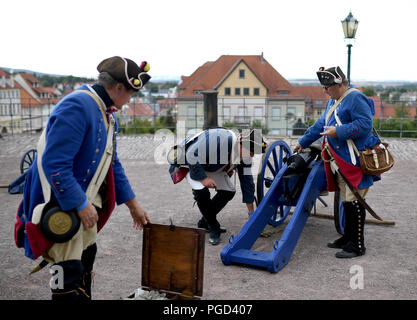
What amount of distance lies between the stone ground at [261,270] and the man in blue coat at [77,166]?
→ 1.20 metres

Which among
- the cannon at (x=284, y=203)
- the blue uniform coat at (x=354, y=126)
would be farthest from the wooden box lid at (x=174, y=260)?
the blue uniform coat at (x=354, y=126)

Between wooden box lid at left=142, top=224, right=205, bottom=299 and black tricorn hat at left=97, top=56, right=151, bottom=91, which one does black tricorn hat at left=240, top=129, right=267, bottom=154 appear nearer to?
wooden box lid at left=142, top=224, right=205, bottom=299

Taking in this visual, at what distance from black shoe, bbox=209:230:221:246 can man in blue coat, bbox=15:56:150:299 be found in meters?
2.42

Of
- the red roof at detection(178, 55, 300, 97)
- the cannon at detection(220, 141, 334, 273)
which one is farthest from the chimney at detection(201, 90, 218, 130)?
the red roof at detection(178, 55, 300, 97)

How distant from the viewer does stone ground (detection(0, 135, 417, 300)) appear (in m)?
4.14

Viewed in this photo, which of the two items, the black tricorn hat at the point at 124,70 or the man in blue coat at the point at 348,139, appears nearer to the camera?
the black tricorn hat at the point at 124,70

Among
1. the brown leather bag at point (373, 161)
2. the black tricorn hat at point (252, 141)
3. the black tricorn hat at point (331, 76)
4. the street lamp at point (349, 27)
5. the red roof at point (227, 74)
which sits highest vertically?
the red roof at point (227, 74)

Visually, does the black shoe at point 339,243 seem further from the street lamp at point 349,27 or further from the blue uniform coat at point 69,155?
the street lamp at point 349,27

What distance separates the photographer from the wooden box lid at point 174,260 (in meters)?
3.23

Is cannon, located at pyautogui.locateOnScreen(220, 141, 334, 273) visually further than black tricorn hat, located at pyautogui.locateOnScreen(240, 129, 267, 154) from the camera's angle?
No

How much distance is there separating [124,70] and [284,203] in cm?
304

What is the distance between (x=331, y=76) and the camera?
474cm
